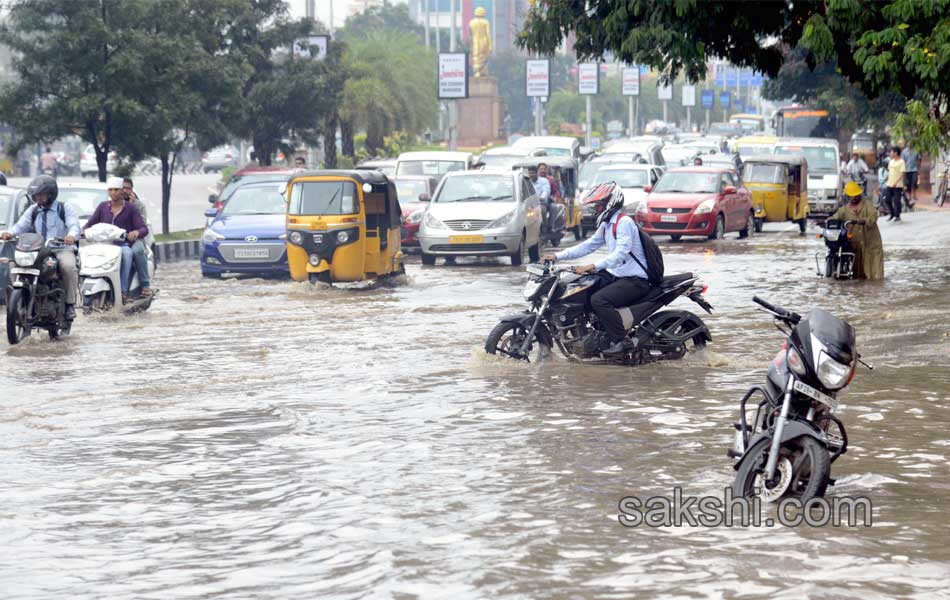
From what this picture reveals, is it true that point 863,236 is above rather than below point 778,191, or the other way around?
below

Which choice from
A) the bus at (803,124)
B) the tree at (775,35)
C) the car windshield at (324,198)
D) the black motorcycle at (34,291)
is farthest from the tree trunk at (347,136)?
the black motorcycle at (34,291)

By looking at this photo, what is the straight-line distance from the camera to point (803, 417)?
760cm

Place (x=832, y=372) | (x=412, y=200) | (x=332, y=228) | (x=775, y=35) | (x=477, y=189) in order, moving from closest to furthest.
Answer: (x=832, y=372) → (x=775, y=35) → (x=332, y=228) → (x=477, y=189) → (x=412, y=200)

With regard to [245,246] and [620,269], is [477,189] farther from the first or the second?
[620,269]

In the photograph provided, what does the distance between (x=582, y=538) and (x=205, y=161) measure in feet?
254

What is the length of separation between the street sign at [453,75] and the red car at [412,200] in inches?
925

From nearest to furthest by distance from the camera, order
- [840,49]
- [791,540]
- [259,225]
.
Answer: [791,540] < [840,49] < [259,225]

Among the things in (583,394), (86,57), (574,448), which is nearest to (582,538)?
(574,448)

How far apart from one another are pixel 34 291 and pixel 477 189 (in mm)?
12220

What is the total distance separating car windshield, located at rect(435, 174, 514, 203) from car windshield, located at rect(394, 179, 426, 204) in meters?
2.45

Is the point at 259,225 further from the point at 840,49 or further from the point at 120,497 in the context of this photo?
the point at 120,497

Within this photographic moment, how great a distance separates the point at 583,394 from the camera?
1146 centimetres

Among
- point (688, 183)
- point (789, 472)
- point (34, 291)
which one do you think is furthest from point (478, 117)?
point (789, 472)

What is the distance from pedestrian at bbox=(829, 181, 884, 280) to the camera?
69.9 feet
